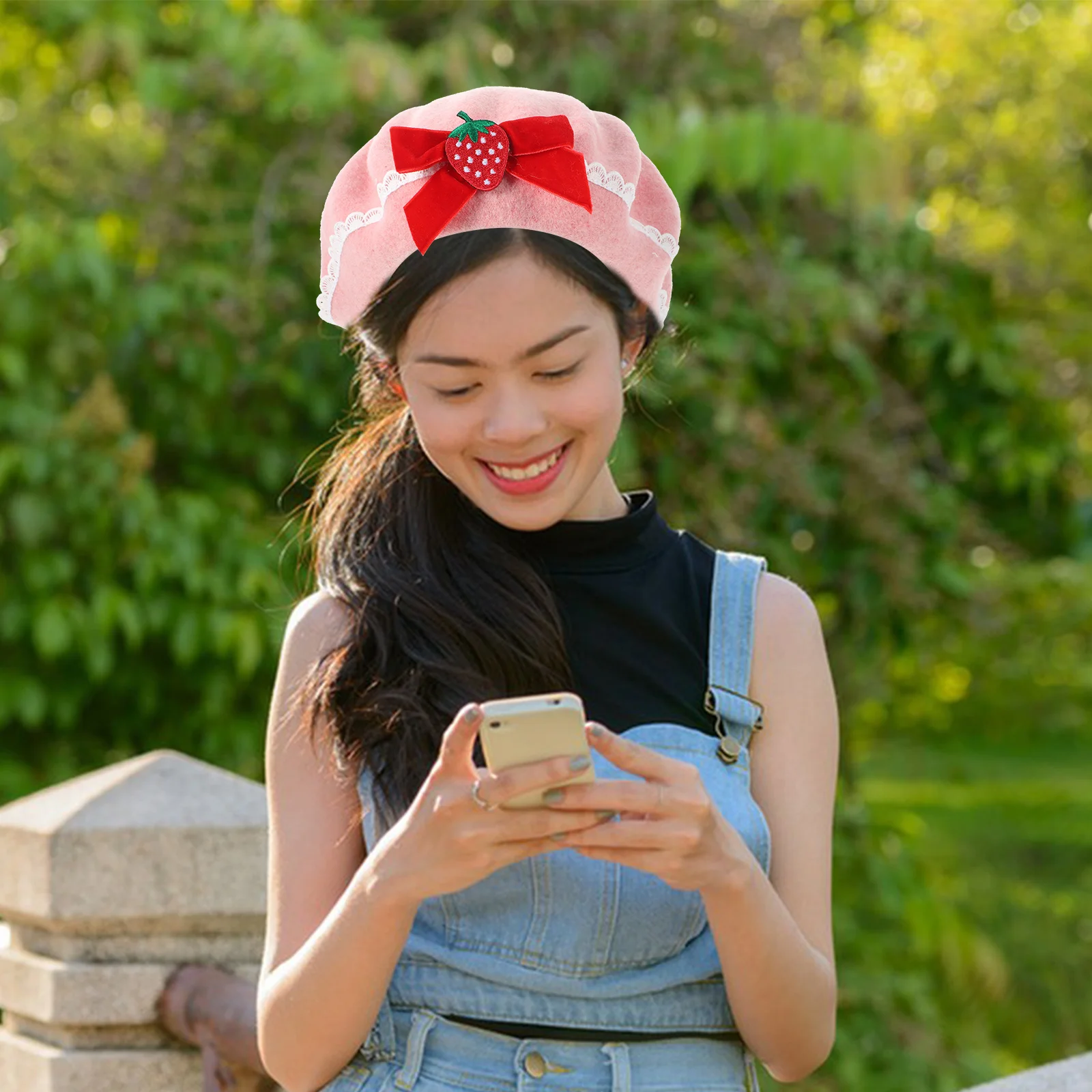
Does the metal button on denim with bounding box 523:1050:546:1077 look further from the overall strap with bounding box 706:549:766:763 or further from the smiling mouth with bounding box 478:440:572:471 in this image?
the smiling mouth with bounding box 478:440:572:471

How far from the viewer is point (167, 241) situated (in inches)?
168

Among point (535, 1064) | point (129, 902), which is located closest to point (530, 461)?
point (535, 1064)

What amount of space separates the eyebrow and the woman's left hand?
1.34 ft

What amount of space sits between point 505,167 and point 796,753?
66 centimetres

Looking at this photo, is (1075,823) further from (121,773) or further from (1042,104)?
(121,773)

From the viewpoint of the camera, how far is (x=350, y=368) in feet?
14.2

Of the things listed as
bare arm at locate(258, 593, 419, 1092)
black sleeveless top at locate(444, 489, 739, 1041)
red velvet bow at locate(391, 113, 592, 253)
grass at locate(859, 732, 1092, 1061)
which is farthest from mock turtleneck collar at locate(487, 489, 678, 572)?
grass at locate(859, 732, 1092, 1061)

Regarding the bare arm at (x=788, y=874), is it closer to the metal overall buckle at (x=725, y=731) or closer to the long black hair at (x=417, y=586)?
the metal overall buckle at (x=725, y=731)

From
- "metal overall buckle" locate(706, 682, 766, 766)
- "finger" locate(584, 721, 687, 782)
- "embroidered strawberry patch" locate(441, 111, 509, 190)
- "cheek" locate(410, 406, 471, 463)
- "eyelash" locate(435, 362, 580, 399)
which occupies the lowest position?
"metal overall buckle" locate(706, 682, 766, 766)

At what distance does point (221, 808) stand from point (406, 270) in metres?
0.86

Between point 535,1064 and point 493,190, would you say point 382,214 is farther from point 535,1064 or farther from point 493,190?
point 535,1064

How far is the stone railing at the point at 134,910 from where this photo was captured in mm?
2348

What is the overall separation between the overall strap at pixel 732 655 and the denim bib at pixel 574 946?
0.04 metres

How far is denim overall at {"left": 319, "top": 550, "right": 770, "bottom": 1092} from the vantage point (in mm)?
1790
